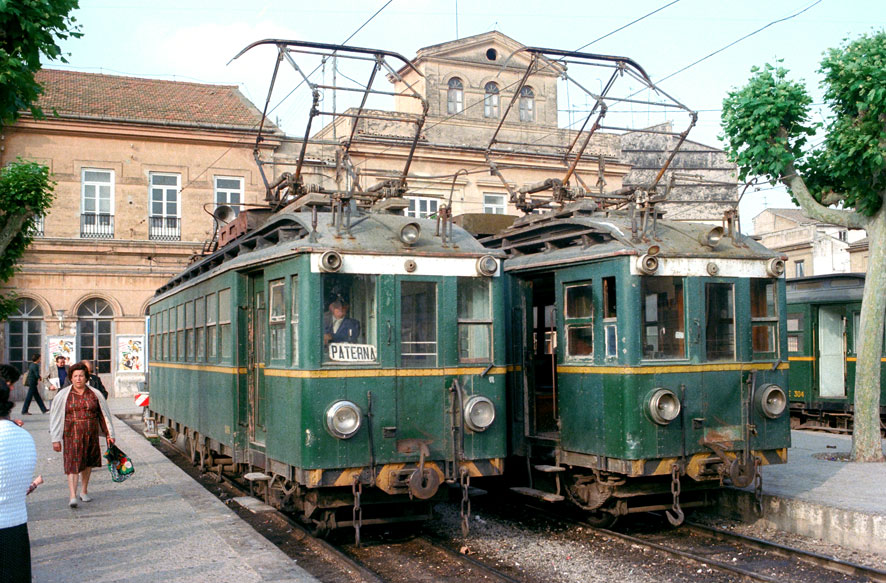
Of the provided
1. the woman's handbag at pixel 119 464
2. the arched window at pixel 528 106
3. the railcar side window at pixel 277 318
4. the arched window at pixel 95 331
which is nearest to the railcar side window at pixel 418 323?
the railcar side window at pixel 277 318

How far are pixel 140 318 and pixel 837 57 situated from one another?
975 inches

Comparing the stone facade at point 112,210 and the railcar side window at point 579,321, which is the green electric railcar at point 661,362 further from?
the stone facade at point 112,210

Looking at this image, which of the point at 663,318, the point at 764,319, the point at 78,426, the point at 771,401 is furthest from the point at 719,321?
the point at 78,426

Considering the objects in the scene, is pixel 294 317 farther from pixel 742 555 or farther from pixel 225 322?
pixel 742 555

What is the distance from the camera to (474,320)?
9156 mm

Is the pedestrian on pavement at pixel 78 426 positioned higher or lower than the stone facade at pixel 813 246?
lower

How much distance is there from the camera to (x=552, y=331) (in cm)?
1132

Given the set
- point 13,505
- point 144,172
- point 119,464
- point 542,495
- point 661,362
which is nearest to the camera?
point 13,505

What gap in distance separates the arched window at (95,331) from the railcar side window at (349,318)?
24.8m

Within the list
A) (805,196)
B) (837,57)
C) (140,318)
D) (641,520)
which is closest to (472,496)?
(641,520)

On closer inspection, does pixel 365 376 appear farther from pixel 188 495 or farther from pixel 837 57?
pixel 837 57

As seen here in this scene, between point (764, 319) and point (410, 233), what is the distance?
385cm

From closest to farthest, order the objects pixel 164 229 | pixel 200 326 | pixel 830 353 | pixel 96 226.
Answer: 1. pixel 200 326
2. pixel 830 353
3. pixel 96 226
4. pixel 164 229

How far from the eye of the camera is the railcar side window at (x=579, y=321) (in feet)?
31.1
